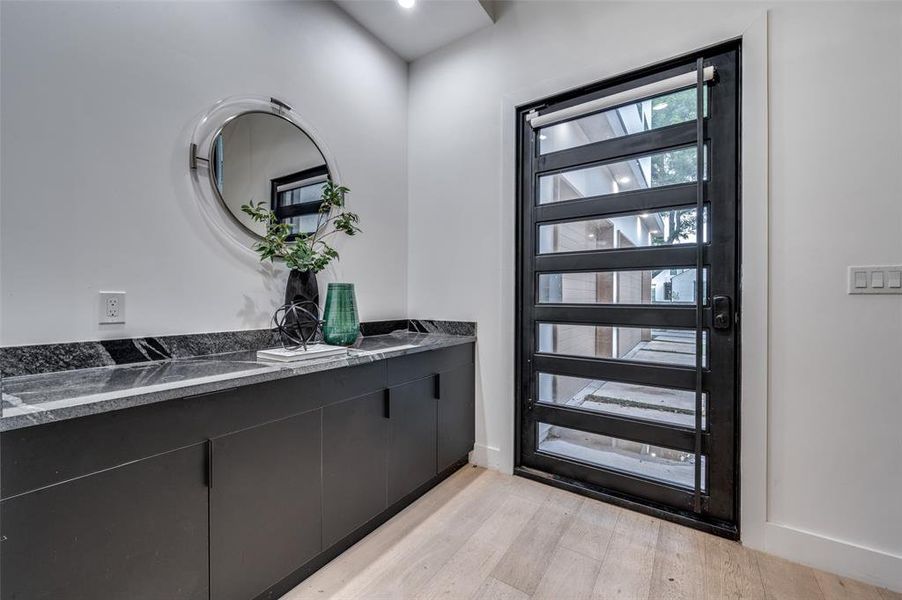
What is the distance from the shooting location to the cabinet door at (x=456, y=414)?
217cm

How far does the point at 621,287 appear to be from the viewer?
2006 millimetres

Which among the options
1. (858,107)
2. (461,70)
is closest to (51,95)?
(461,70)

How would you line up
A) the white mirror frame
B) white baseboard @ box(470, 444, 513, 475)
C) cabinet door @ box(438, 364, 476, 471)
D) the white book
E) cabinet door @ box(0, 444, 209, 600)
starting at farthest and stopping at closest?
white baseboard @ box(470, 444, 513, 475) → cabinet door @ box(438, 364, 476, 471) → the white mirror frame → the white book → cabinet door @ box(0, 444, 209, 600)

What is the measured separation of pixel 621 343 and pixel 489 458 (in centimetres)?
108

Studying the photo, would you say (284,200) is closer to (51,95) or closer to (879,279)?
(51,95)

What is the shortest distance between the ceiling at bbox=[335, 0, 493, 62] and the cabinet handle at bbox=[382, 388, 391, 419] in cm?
218

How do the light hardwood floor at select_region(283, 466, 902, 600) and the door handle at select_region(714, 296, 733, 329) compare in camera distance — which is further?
the door handle at select_region(714, 296, 733, 329)

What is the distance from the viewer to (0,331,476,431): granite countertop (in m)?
0.88

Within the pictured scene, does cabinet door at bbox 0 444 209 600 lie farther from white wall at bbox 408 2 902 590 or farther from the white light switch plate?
the white light switch plate

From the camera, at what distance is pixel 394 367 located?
6.02 ft

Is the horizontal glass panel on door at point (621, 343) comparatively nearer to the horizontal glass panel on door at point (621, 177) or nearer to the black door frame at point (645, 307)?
the black door frame at point (645, 307)

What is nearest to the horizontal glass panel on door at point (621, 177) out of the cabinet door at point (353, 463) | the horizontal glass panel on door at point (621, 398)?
the horizontal glass panel on door at point (621, 398)

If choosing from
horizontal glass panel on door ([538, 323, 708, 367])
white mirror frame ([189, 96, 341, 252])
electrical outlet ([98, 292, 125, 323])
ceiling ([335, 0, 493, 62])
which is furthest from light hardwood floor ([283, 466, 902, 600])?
ceiling ([335, 0, 493, 62])

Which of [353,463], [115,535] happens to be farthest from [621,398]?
[115,535]
